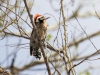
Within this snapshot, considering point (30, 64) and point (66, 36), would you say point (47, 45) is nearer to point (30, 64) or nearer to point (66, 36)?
point (66, 36)

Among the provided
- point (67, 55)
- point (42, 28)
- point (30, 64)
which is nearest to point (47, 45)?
point (67, 55)

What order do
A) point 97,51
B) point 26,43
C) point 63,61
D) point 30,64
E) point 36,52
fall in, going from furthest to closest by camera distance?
point 30,64
point 36,52
point 26,43
point 63,61
point 97,51

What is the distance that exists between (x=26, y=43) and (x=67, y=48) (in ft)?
1.19

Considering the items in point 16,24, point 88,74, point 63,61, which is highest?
point 16,24

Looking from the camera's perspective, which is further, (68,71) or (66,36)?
(66,36)

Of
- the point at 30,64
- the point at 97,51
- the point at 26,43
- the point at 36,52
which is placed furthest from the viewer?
the point at 30,64

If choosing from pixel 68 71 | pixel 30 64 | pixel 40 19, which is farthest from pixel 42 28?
pixel 30 64

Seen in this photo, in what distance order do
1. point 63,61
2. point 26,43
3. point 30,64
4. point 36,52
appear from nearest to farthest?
point 63,61
point 26,43
point 36,52
point 30,64

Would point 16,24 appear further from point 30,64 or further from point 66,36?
point 30,64

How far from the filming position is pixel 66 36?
79.4 inches

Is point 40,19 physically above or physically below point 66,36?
above

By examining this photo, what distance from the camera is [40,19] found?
3.03 meters

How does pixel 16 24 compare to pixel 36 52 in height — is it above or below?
Answer: above

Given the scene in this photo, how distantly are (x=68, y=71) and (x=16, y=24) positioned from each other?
554mm
